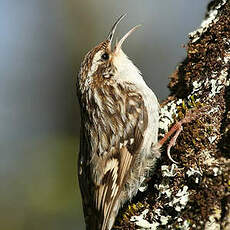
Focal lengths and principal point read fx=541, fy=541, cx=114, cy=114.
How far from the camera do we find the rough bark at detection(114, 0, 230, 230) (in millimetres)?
2734

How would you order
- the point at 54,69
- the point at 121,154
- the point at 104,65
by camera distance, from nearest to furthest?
the point at 121,154
the point at 104,65
the point at 54,69

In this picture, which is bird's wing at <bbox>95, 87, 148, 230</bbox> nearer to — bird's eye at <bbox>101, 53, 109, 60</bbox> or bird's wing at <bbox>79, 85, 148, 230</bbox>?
bird's wing at <bbox>79, 85, 148, 230</bbox>

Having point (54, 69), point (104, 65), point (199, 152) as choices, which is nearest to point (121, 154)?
point (199, 152)

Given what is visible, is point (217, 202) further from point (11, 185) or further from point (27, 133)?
point (27, 133)

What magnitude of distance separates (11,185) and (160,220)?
4.29m

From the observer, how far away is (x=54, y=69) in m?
8.39

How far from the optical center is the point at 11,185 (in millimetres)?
6961

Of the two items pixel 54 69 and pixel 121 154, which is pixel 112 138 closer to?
pixel 121 154

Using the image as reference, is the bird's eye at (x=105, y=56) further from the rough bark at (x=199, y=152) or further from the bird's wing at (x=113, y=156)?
the rough bark at (x=199, y=152)

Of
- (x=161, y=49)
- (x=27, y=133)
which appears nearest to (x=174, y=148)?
(x=27, y=133)

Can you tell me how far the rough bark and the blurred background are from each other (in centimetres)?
344

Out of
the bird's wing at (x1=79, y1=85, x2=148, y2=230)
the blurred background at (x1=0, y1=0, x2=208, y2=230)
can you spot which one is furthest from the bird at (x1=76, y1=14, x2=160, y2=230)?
the blurred background at (x1=0, y1=0, x2=208, y2=230)

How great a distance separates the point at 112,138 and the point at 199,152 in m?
0.70

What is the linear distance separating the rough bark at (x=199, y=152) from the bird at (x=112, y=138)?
0.28 feet
